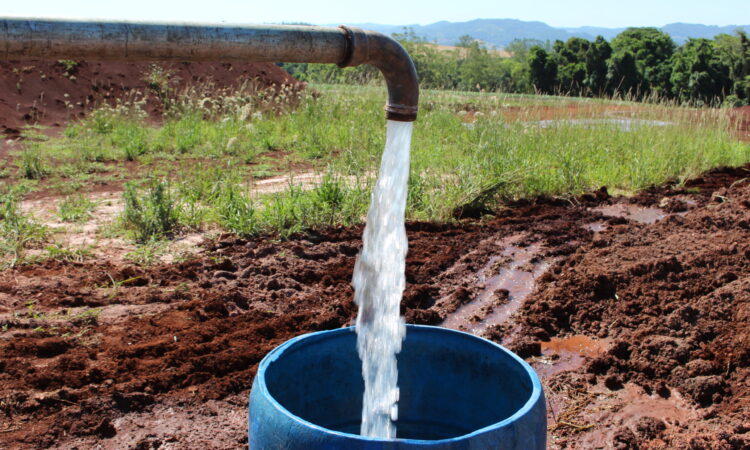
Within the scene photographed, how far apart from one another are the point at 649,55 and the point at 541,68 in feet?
12.4

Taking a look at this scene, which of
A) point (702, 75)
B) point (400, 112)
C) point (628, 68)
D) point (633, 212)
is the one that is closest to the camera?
point (400, 112)

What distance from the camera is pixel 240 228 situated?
4.74m

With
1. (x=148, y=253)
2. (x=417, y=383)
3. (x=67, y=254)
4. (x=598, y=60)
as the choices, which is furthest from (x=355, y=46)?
(x=598, y=60)

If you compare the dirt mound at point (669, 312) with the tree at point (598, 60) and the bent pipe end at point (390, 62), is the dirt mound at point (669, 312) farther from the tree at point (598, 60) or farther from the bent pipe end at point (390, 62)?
the tree at point (598, 60)

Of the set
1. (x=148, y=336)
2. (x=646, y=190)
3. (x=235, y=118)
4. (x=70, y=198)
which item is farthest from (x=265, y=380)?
(x=235, y=118)

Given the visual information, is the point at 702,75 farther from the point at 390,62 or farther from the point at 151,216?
the point at 390,62

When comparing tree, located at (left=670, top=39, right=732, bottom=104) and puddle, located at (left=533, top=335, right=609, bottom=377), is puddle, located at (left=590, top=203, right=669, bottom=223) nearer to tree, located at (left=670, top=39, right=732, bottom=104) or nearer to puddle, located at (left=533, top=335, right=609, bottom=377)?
puddle, located at (left=533, top=335, right=609, bottom=377)

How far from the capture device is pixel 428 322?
3.59 meters

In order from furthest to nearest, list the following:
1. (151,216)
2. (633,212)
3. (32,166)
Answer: (32,166), (633,212), (151,216)

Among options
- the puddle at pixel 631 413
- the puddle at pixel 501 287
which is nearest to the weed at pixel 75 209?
the puddle at pixel 501 287

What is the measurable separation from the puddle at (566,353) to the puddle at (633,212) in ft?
7.16

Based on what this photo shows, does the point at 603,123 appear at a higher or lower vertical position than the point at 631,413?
higher

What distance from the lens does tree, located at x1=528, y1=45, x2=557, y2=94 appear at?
22891 mm

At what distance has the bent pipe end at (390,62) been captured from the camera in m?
1.63
